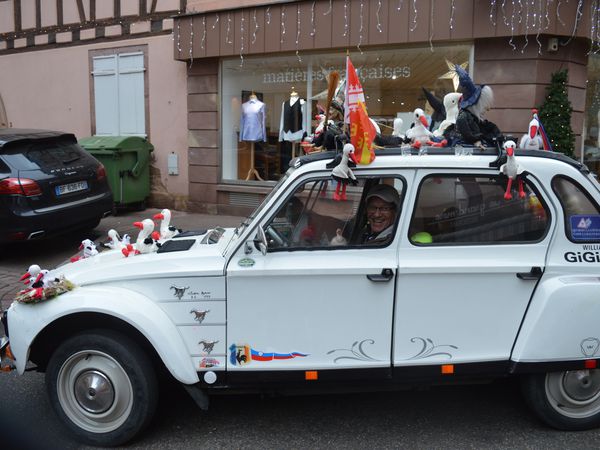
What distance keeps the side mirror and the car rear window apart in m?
5.19

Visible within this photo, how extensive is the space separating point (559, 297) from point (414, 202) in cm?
99

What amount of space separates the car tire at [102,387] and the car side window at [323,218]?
1.07 m

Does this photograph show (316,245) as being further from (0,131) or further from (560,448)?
(0,131)

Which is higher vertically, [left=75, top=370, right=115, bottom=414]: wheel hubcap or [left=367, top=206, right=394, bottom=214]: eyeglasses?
[left=367, top=206, right=394, bottom=214]: eyeglasses

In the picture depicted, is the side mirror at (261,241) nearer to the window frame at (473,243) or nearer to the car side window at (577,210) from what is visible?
the window frame at (473,243)

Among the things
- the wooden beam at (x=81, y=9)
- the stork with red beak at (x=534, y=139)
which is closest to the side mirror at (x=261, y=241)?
the stork with red beak at (x=534, y=139)

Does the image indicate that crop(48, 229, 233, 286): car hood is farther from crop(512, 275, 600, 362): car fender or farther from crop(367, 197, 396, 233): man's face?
crop(512, 275, 600, 362): car fender

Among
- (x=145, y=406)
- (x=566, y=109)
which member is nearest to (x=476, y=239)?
(x=145, y=406)

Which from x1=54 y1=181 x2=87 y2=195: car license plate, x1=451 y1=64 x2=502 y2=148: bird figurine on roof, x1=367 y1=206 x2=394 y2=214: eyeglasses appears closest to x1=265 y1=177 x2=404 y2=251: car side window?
x1=367 y1=206 x2=394 y2=214: eyeglasses

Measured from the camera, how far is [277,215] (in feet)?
11.2

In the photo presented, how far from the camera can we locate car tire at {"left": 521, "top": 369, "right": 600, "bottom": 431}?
3.49 metres

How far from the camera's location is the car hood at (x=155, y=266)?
3363mm

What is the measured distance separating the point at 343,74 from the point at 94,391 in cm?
Result: 785

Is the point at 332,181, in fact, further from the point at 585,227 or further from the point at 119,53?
the point at 119,53
